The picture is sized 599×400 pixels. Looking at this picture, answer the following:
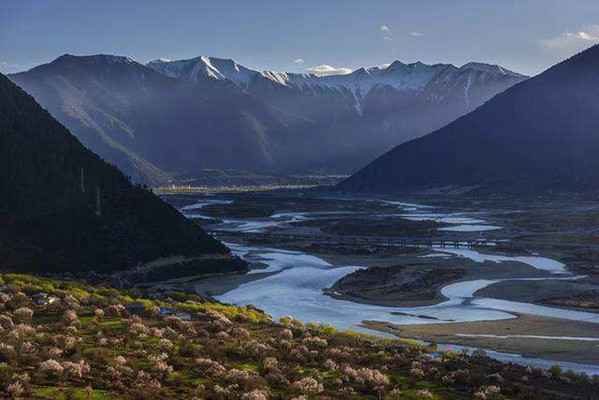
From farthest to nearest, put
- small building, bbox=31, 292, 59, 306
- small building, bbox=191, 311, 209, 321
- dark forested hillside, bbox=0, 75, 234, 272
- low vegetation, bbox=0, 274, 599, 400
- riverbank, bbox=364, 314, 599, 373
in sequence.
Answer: dark forested hillside, bbox=0, 75, 234, 272, riverbank, bbox=364, 314, 599, 373, small building, bbox=191, 311, 209, 321, small building, bbox=31, 292, 59, 306, low vegetation, bbox=0, 274, 599, 400

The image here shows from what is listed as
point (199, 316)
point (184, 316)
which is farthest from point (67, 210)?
point (199, 316)

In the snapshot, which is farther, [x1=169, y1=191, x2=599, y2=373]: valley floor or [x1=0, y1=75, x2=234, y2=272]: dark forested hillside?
[x1=0, y1=75, x2=234, y2=272]: dark forested hillside

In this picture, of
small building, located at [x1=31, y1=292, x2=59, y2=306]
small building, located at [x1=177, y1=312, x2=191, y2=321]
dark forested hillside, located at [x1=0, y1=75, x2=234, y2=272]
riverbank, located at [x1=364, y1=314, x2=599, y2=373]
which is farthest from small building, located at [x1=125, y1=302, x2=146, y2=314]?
dark forested hillside, located at [x1=0, y1=75, x2=234, y2=272]

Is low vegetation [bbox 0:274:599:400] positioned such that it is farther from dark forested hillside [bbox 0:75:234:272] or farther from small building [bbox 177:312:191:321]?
dark forested hillside [bbox 0:75:234:272]

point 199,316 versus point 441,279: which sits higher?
point 199,316

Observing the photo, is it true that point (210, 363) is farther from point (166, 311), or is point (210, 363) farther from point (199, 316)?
point (166, 311)

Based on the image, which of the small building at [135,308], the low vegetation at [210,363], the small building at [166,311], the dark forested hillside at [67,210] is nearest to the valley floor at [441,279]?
the dark forested hillside at [67,210]

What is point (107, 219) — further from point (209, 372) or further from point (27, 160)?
point (209, 372)
